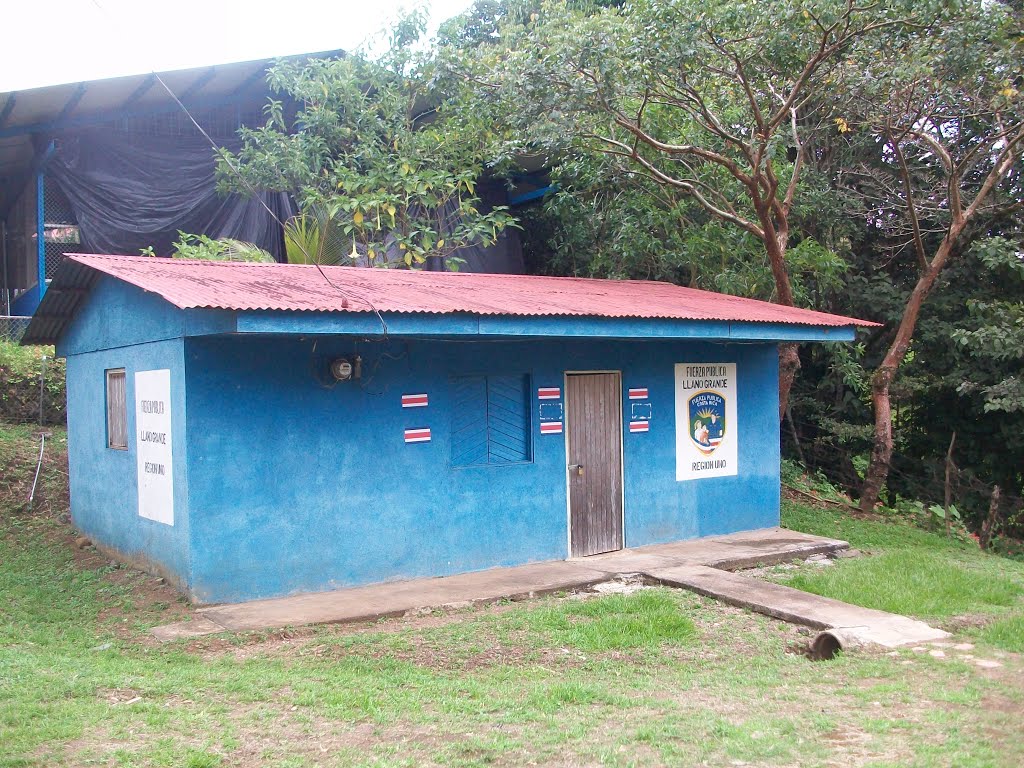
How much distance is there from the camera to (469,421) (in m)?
9.54

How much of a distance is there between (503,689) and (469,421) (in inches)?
156

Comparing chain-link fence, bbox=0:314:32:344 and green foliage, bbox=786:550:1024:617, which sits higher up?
chain-link fence, bbox=0:314:32:344

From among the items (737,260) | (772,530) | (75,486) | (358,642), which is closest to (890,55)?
(737,260)

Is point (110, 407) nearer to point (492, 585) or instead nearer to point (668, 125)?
point (492, 585)

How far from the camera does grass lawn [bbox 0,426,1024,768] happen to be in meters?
4.79

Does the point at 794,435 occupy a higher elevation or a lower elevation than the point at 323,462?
lower

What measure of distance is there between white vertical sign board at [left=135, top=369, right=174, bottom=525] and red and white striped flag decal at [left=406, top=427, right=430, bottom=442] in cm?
214

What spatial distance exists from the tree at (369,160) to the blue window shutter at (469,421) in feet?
16.5

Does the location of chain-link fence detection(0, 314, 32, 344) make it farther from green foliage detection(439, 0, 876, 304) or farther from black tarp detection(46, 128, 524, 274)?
green foliage detection(439, 0, 876, 304)

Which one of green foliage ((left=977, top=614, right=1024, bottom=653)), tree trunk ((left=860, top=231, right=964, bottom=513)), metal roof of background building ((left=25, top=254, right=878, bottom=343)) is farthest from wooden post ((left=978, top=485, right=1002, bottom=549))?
green foliage ((left=977, top=614, right=1024, bottom=653))

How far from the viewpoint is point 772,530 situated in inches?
468

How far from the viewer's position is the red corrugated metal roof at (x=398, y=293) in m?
7.51

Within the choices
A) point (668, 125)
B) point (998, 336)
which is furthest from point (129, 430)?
point (998, 336)

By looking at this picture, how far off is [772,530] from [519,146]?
6800 mm
